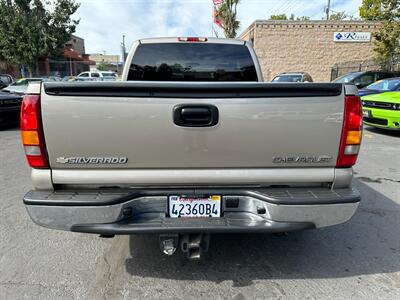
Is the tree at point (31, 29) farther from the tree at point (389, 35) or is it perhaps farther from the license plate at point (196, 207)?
the license plate at point (196, 207)

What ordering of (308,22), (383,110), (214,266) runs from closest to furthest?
(214,266) < (383,110) < (308,22)

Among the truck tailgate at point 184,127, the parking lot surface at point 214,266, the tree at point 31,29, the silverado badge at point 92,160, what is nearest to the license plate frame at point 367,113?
the parking lot surface at point 214,266

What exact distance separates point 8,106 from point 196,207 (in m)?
9.23

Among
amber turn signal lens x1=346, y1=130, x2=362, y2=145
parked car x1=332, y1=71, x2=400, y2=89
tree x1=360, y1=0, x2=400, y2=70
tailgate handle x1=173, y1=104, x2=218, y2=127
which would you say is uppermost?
tree x1=360, y1=0, x2=400, y2=70

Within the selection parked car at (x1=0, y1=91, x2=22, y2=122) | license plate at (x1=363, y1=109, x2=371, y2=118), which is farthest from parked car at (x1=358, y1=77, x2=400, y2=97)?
parked car at (x1=0, y1=91, x2=22, y2=122)

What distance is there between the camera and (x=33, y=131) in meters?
2.13

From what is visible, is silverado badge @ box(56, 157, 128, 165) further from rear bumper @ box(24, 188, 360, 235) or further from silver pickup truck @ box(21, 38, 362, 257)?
rear bumper @ box(24, 188, 360, 235)

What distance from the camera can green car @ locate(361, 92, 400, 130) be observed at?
800 cm

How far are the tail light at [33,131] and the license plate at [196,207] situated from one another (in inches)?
38.4

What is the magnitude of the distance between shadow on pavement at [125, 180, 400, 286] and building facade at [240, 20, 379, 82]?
2265cm

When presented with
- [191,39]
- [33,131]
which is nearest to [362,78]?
[191,39]

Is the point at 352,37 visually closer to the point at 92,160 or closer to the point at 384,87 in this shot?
the point at 384,87

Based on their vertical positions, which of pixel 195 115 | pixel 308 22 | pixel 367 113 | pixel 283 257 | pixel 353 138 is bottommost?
pixel 283 257

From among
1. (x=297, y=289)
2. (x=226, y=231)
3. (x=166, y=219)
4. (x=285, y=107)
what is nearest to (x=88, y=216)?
(x=166, y=219)
